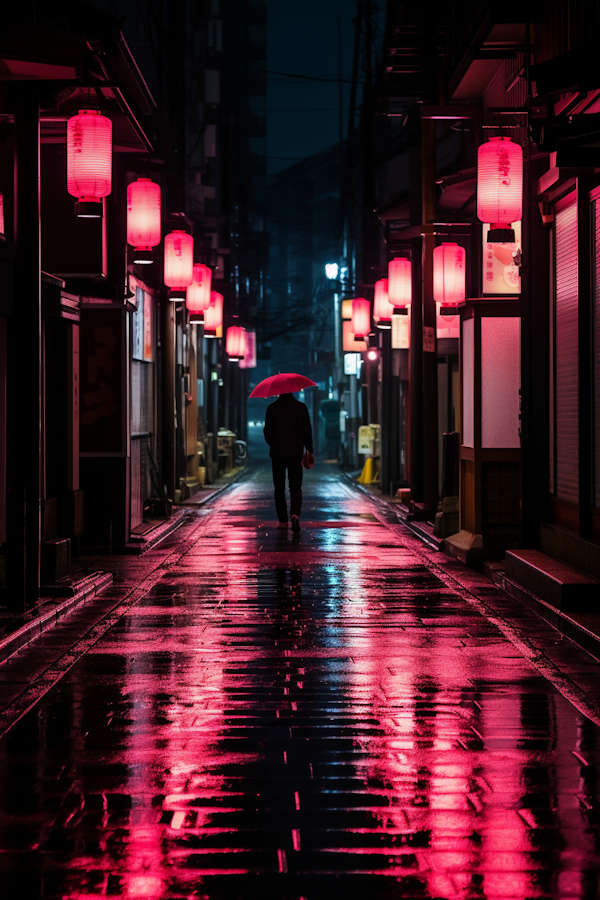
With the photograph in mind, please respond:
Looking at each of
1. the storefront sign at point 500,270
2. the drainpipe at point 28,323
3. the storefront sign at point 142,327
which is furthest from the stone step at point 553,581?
the storefront sign at point 142,327

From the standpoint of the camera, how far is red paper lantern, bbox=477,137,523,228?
14562mm

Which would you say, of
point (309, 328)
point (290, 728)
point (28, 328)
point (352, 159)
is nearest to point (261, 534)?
point (28, 328)

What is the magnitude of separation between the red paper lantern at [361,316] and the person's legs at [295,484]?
1965 cm

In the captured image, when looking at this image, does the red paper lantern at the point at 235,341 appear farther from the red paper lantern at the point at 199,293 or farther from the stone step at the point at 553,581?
the stone step at the point at 553,581

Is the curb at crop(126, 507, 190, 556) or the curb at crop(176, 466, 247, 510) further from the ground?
the curb at crop(176, 466, 247, 510)

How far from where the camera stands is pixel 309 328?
85.0 metres

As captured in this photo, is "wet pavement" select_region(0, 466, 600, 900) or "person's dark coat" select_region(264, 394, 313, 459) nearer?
"wet pavement" select_region(0, 466, 600, 900)

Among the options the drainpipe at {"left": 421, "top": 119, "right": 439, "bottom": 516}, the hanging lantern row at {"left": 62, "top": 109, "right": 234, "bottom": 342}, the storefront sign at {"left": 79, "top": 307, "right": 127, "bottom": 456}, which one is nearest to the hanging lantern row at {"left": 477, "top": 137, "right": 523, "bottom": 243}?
the hanging lantern row at {"left": 62, "top": 109, "right": 234, "bottom": 342}

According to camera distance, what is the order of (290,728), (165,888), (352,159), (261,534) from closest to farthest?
(165,888), (290,728), (261,534), (352,159)

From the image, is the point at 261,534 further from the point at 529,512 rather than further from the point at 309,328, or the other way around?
the point at 309,328

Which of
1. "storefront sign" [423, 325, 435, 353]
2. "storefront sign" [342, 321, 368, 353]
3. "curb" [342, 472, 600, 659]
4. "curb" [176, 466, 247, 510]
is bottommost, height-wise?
"curb" [342, 472, 600, 659]

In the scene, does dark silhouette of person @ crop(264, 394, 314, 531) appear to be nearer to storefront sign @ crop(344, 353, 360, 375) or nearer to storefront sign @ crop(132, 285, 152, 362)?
storefront sign @ crop(132, 285, 152, 362)

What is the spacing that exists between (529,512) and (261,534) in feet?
23.0

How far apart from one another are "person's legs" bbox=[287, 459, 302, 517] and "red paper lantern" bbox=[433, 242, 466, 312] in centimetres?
443
